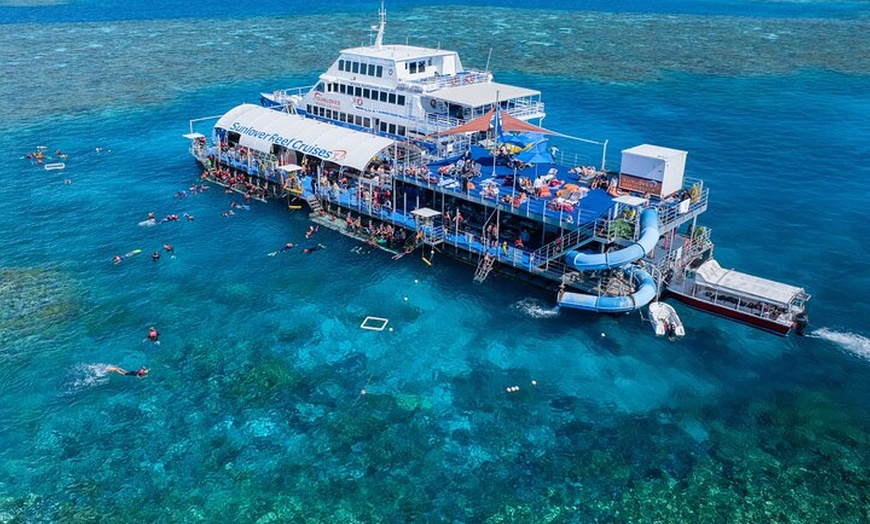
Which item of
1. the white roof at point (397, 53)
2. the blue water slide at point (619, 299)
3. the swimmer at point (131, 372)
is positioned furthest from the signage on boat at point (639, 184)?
the swimmer at point (131, 372)

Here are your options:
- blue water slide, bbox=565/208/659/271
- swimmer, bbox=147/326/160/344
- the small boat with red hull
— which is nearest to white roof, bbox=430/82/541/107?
blue water slide, bbox=565/208/659/271

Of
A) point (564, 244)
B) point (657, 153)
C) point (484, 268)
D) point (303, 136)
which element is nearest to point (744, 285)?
point (657, 153)

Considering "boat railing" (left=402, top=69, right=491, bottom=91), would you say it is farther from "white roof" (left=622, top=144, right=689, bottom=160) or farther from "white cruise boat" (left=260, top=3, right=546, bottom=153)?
"white roof" (left=622, top=144, right=689, bottom=160)

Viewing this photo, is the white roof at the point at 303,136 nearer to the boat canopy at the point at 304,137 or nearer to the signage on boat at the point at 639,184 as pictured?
the boat canopy at the point at 304,137

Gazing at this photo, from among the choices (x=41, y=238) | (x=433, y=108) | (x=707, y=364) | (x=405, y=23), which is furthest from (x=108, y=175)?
(x=405, y=23)

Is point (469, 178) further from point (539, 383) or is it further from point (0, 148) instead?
point (0, 148)

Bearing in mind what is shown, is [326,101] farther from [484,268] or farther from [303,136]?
[484,268]
